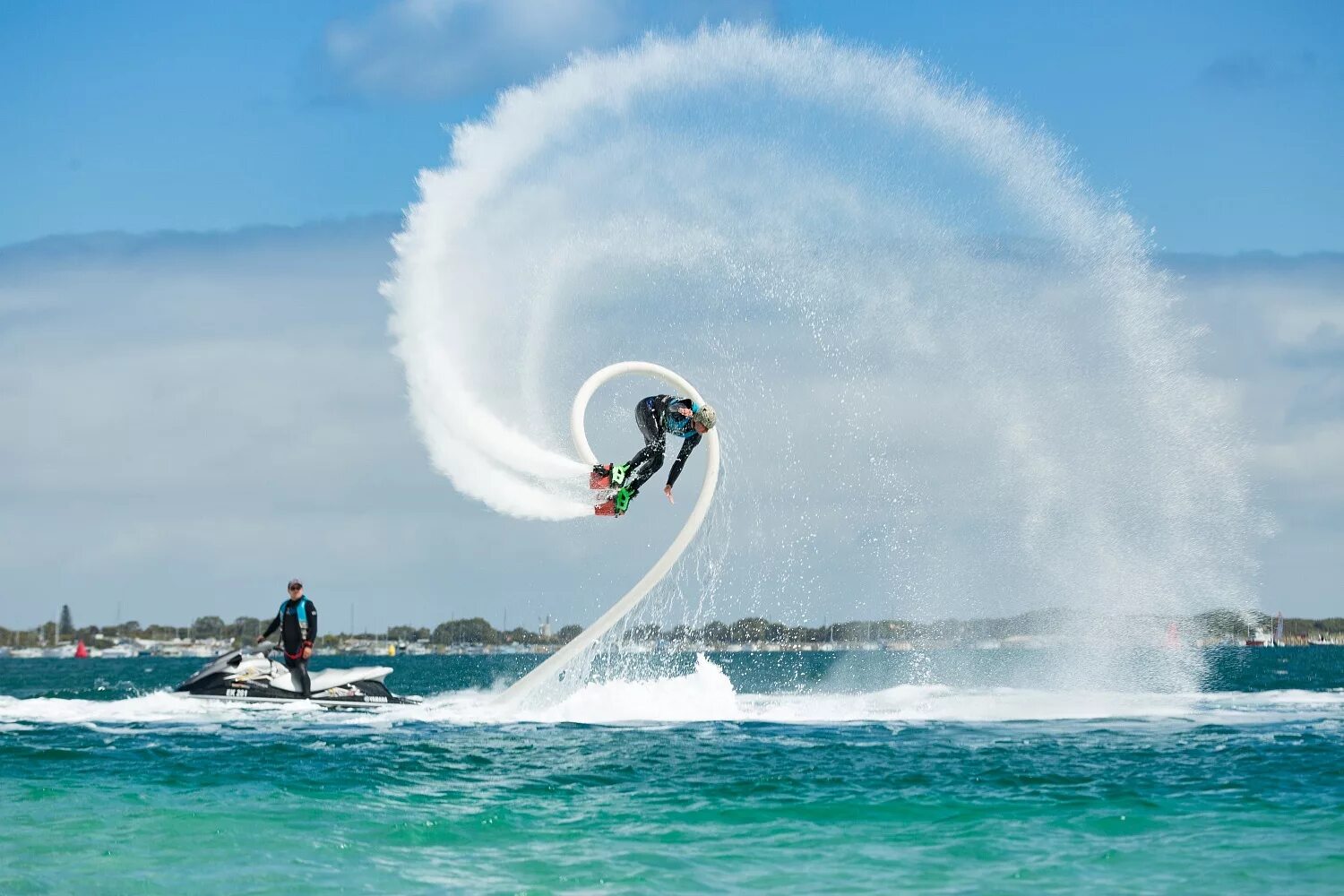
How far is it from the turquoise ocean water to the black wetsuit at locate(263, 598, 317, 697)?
86.3 inches

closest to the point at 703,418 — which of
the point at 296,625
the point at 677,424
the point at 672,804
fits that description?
the point at 677,424

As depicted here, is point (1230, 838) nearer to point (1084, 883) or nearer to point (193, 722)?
point (1084, 883)

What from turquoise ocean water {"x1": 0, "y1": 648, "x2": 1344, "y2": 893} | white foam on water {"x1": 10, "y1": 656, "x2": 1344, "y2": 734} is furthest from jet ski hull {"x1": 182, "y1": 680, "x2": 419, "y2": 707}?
turquoise ocean water {"x1": 0, "y1": 648, "x2": 1344, "y2": 893}

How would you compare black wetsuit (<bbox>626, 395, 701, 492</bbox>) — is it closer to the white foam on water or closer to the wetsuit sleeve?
the wetsuit sleeve

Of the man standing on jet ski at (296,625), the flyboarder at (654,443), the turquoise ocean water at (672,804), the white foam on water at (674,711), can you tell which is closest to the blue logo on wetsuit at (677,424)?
the flyboarder at (654,443)

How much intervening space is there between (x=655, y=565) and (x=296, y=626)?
28.1 feet

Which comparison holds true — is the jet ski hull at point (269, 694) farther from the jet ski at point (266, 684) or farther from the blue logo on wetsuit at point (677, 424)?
the blue logo on wetsuit at point (677, 424)

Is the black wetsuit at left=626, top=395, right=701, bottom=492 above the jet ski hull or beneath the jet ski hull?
above

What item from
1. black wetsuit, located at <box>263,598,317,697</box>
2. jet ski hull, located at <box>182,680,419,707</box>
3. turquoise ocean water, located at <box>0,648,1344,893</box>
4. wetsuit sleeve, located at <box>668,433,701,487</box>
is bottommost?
turquoise ocean water, located at <box>0,648,1344,893</box>

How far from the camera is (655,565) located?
26047 millimetres

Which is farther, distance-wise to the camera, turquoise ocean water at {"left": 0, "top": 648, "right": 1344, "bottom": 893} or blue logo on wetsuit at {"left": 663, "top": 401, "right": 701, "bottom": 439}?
blue logo on wetsuit at {"left": 663, "top": 401, "right": 701, "bottom": 439}

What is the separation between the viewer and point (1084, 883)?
12.3 m

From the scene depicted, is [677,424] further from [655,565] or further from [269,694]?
[269,694]

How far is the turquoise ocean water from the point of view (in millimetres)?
12820
